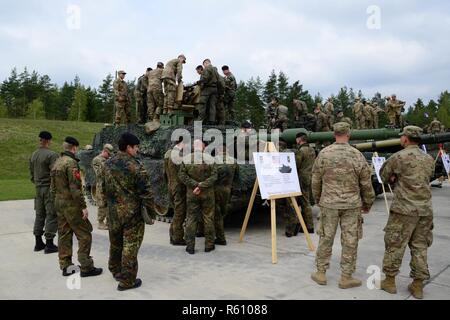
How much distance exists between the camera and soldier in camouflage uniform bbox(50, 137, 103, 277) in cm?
518

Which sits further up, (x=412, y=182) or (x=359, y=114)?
(x=359, y=114)

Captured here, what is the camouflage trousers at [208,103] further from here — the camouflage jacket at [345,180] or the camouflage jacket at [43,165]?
the camouflage jacket at [345,180]

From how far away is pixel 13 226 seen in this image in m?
8.34

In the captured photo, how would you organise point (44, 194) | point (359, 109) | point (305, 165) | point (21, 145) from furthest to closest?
point (21, 145) → point (359, 109) → point (305, 165) → point (44, 194)

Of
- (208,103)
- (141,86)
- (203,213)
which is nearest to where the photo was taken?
(203,213)

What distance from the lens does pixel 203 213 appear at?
660cm

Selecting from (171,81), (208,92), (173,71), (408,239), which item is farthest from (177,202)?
(173,71)

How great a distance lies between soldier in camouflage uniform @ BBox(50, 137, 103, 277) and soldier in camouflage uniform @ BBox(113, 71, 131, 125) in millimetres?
7429

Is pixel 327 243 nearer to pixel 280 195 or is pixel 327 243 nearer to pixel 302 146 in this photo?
pixel 280 195

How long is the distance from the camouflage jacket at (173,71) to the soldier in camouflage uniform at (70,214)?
20.1ft

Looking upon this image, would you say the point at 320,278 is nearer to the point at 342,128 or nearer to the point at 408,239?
the point at 408,239

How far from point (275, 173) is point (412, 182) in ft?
7.20

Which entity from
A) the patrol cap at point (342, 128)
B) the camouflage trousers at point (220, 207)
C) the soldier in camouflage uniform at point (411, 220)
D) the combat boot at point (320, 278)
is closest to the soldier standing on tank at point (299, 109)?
the camouflage trousers at point (220, 207)

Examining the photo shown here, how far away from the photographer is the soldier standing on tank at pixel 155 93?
37.5ft
